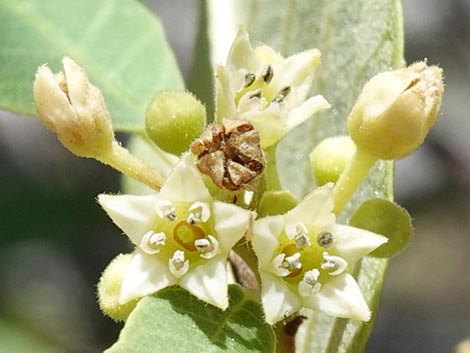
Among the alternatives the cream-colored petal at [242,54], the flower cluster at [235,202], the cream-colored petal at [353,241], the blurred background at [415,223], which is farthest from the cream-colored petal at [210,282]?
the blurred background at [415,223]

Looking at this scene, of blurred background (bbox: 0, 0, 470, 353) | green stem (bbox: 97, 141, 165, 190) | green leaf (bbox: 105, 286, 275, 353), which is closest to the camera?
green leaf (bbox: 105, 286, 275, 353)

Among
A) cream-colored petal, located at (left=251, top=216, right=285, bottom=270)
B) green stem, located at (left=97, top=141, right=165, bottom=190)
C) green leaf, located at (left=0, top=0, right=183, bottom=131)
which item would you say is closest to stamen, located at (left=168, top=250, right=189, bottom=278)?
cream-colored petal, located at (left=251, top=216, right=285, bottom=270)

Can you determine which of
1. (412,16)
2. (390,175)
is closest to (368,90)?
(390,175)

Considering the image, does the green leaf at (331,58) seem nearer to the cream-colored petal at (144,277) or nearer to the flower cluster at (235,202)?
the flower cluster at (235,202)

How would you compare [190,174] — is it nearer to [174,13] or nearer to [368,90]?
[368,90]

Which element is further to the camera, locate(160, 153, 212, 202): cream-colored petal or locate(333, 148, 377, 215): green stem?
locate(333, 148, 377, 215): green stem

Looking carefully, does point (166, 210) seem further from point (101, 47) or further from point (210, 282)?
point (101, 47)

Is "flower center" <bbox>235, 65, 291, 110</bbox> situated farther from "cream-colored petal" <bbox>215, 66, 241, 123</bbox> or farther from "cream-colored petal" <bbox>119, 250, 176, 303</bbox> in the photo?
"cream-colored petal" <bbox>119, 250, 176, 303</bbox>

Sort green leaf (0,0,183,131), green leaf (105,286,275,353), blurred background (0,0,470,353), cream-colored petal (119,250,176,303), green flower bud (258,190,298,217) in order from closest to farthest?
green leaf (105,286,275,353), cream-colored petal (119,250,176,303), green flower bud (258,190,298,217), green leaf (0,0,183,131), blurred background (0,0,470,353)
